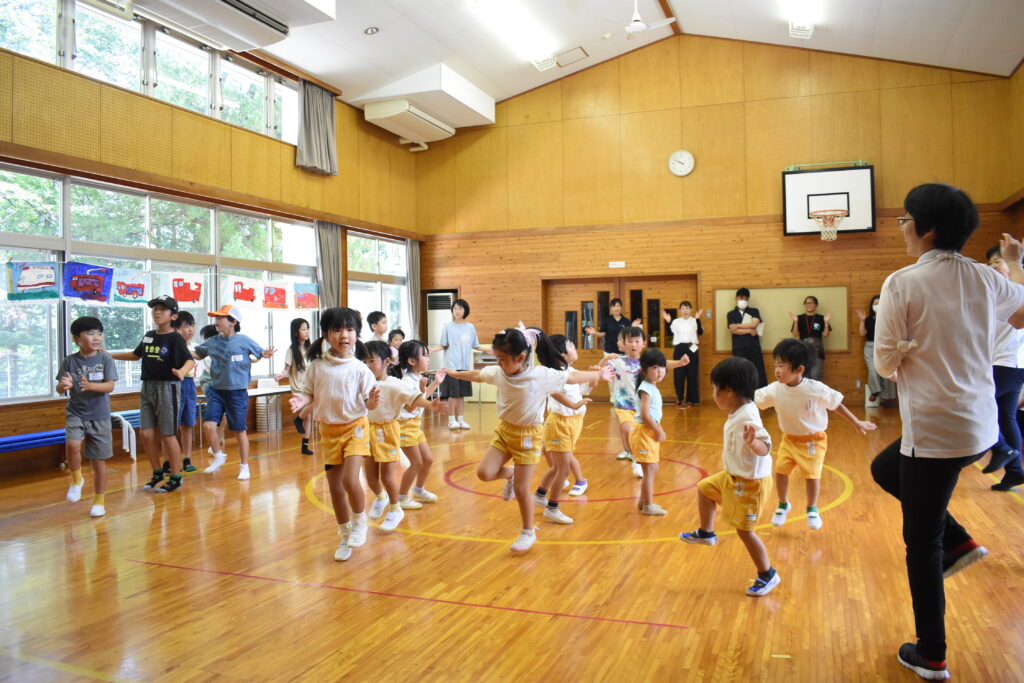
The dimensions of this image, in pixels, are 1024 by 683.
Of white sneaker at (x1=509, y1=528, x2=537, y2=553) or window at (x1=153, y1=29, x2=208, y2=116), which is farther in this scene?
window at (x1=153, y1=29, x2=208, y2=116)

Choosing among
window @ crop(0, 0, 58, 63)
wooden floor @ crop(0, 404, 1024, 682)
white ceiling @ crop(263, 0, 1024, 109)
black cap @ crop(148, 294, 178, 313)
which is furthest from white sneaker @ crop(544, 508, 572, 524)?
white ceiling @ crop(263, 0, 1024, 109)

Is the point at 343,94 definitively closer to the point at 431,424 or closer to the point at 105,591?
the point at 431,424

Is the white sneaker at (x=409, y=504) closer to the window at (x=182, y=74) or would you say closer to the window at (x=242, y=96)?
the window at (x=182, y=74)

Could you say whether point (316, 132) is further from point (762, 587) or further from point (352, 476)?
point (762, 587)

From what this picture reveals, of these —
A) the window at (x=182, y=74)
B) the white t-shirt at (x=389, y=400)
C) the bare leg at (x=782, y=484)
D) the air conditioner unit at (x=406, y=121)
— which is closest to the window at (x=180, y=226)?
→ the window at (x=182, y=74)

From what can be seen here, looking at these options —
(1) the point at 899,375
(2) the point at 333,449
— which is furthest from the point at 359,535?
(1) the point at 899,375

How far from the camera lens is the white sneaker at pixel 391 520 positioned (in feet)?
15.1

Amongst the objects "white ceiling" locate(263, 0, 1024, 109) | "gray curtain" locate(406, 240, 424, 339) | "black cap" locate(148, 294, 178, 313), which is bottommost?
"black cap" locate(148, 294, 178, 313)

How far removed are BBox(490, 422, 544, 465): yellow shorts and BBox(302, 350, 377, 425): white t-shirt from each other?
86 cm

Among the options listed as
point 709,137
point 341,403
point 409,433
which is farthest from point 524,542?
point 709,137

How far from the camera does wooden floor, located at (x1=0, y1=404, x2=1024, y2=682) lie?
2.70 metres

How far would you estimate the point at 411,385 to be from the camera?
4.75 m

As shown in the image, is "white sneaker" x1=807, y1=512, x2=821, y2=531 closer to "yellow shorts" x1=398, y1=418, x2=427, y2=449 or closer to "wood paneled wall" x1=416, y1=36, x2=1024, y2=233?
"yellow shorts" x1=398, y1=418, x2=427, y2=449

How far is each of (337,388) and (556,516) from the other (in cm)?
177
